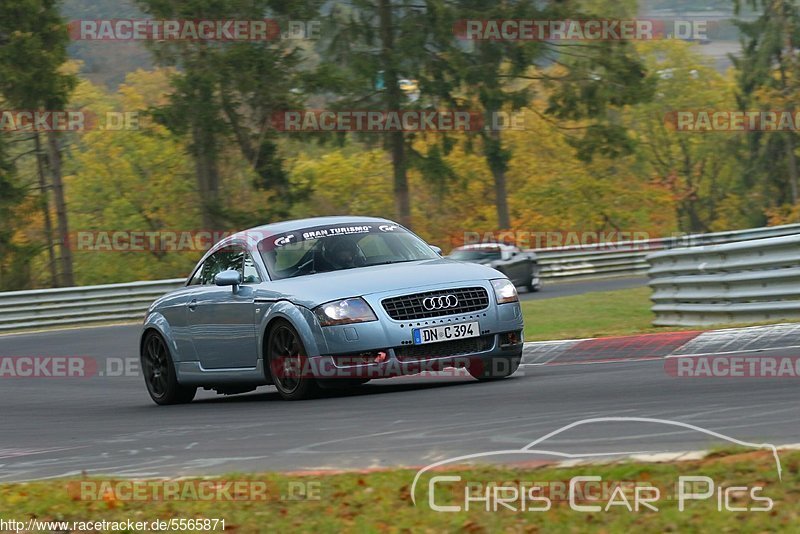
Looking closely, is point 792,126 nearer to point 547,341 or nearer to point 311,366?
point 547,341

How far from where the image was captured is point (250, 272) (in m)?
11.6

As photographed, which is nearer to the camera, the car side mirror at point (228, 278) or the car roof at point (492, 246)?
the car side mirror at point (228, 278)

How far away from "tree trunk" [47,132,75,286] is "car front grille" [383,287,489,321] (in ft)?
112

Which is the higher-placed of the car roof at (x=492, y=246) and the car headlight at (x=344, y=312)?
the car headlight at (x=344, y=312)

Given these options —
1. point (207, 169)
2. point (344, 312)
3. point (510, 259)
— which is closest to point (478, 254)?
point (510, 259)

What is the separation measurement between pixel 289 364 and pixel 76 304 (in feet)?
69.4

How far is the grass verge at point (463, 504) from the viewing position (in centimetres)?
519

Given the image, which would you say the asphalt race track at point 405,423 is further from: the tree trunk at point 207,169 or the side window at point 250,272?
the tree trunk at point 207,169

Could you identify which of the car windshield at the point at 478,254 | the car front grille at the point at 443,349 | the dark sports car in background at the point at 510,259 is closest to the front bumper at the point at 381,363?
the car front grille at the point at 443,349

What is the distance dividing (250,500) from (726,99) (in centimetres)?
7600

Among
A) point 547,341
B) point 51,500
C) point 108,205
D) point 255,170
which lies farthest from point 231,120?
point 51,500

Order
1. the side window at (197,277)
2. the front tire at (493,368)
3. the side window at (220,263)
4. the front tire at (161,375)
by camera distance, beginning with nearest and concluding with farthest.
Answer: the front tire at (493,368)
the side window at (220,263)
the front tire at (161,375)
the side window at (197,277)

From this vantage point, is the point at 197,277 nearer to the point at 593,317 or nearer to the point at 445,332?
the point at 445,332

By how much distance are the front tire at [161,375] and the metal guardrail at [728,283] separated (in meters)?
5.94
